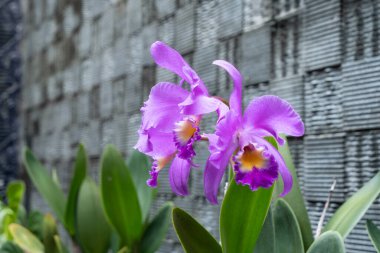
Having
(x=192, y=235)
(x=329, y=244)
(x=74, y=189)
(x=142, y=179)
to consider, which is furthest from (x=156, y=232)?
(x=329, y=244)

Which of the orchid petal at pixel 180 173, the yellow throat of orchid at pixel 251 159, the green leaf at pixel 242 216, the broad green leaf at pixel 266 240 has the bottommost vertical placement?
the broad green leaf at pixel 266 240

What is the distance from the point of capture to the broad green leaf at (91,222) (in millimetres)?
1211

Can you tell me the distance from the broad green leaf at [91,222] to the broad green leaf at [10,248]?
5.7 inches

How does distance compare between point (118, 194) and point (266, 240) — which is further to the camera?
point (118, 194)

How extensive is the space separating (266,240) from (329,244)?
0.10 metres

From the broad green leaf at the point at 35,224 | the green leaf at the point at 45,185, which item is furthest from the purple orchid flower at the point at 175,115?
the broad green leaf at the point at 35,224

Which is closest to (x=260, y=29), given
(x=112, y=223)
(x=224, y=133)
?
(x=112, y=223)

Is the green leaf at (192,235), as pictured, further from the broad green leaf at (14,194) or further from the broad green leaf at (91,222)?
the broad green leaf at (14,194)

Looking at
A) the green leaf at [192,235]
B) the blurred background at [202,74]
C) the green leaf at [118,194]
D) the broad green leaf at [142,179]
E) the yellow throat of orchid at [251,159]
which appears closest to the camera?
the yellow throat of orchid at [251,159]

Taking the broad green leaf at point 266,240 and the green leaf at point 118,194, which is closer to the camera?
the broad green leaf at point 266,240

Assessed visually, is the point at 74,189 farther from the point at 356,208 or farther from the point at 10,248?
the point at 356,208

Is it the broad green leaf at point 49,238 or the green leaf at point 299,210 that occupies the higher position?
the green leaf at point 299,210

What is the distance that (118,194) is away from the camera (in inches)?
42.4

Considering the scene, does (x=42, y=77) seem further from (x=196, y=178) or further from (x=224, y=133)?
(x=224, y=133)
